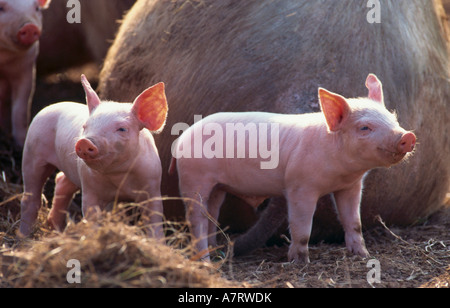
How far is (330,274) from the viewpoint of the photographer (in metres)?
3.05

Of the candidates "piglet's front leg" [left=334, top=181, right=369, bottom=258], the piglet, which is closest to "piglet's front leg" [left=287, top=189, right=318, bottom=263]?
"piglet's front leg" [left=334, top=181, right=369, bottom=258]

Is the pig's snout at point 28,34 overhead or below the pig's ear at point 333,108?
overhead

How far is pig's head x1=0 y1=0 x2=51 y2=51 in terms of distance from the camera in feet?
15.4

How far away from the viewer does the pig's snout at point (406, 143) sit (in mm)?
2891

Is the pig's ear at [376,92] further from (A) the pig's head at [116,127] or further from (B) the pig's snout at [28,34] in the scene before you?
(B) the pig's snout at [28,34]

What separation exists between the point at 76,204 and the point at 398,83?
2.06m

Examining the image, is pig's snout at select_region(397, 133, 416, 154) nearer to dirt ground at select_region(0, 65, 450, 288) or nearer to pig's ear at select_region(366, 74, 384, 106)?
pig's ear at select_region(366, 74, 384, 106)

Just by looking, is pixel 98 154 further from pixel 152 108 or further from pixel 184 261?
pixel 184 261

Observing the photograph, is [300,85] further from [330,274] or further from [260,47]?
[330,274]

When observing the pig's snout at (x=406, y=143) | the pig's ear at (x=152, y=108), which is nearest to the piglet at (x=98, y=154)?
the pig's ear at (x=152, y=108)

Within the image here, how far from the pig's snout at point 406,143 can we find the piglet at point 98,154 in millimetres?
991

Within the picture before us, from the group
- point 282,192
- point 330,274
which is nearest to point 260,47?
point 282,192

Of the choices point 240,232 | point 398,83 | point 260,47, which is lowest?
point 240,232

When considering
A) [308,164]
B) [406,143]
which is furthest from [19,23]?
[406,143]
